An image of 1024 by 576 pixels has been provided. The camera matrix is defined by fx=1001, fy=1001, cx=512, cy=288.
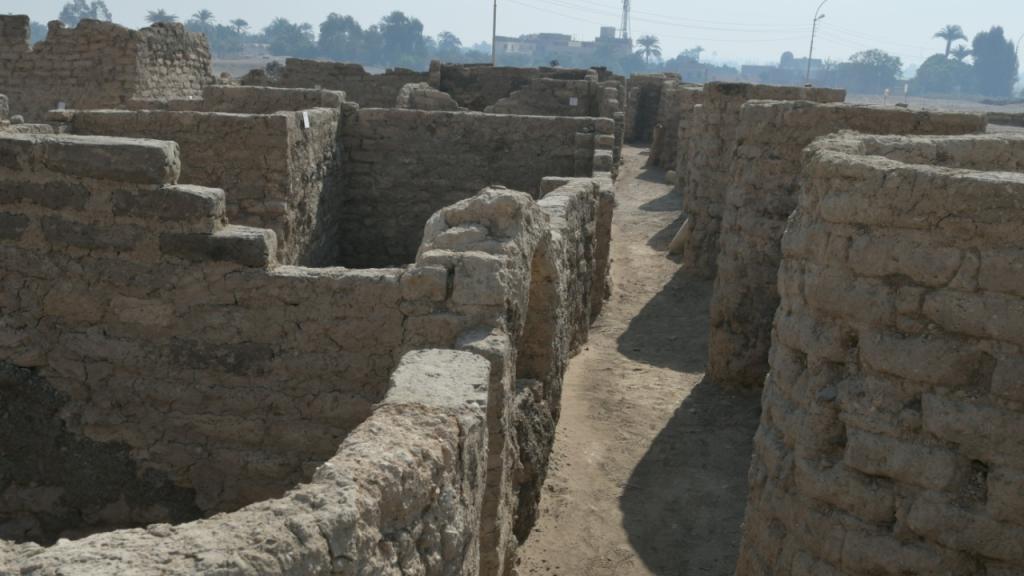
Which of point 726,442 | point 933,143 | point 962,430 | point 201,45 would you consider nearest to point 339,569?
point 962,430

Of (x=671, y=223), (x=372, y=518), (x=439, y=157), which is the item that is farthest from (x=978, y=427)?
(x=671, y=223)

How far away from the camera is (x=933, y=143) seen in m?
5.20

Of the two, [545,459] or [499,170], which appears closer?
[545,459]

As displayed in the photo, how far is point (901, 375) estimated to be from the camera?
4.15 metres

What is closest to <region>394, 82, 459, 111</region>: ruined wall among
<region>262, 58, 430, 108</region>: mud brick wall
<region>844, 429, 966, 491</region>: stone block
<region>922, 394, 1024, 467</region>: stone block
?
<region>262, 58, 430, 108</region>: mud brick wall

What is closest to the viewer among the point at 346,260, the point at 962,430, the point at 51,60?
the point at 962,430

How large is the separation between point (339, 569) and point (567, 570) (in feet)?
12.0

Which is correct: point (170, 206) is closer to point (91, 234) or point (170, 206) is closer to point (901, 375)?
point (91, 234)

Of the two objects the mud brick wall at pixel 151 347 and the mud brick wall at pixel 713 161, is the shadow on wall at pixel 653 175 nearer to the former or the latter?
the mud brick wall at pixel 713 161

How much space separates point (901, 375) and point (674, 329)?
284 inches

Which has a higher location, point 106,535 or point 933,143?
point 933,143

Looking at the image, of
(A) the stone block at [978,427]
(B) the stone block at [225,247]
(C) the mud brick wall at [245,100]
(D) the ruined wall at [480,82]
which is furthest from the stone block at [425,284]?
(D) the ruined wall at [480,82]

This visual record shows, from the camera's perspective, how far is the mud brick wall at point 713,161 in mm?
12564

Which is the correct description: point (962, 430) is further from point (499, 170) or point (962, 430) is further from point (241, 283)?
point (499, 170)
